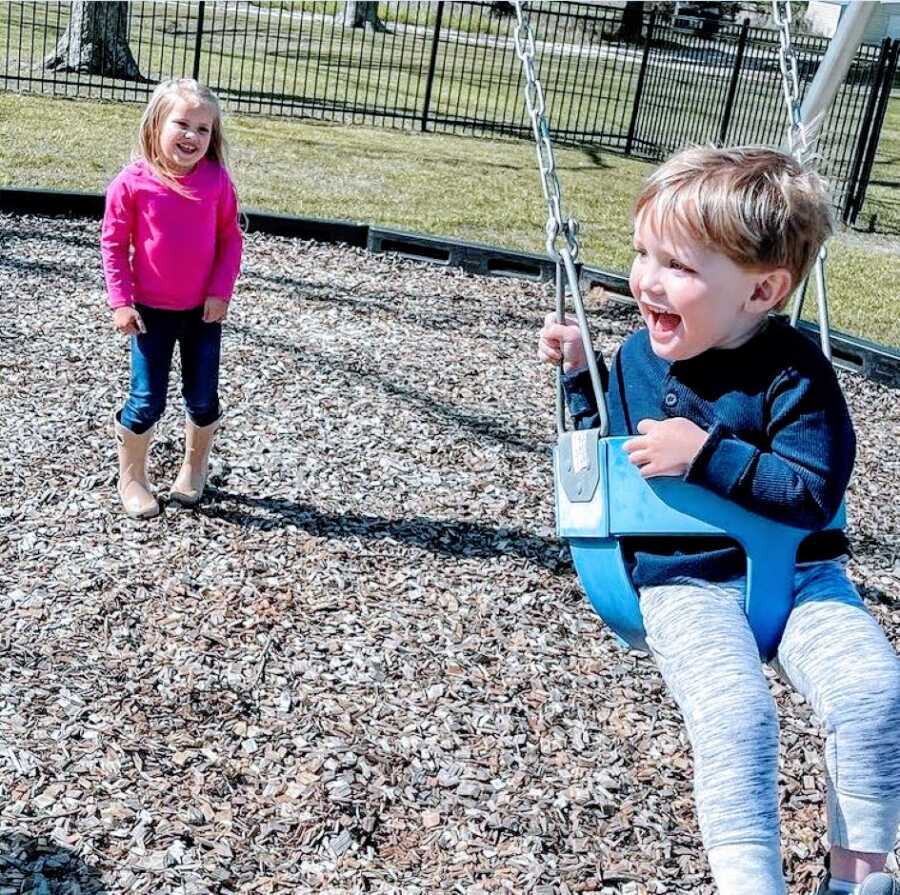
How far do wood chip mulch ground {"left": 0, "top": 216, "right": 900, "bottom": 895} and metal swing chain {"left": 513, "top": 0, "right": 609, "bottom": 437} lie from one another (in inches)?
35.4

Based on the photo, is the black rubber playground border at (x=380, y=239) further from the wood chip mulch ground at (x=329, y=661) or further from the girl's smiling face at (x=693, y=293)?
the girl's smiling face at (x=693, y=293)

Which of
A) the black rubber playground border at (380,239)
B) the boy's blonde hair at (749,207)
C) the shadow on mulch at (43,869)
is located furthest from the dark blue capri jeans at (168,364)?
the black rubber playground border at (380,239)

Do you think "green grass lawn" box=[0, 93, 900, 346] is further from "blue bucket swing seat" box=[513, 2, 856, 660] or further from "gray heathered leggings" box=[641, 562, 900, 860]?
"gray heathered leggings" box=[641, 562, 900, 860]

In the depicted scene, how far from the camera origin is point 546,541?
4141mm

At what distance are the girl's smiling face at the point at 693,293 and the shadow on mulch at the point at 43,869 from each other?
1.44m

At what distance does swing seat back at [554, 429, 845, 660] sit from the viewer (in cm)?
216

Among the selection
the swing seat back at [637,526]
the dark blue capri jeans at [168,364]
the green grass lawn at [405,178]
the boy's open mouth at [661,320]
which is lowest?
the green grass lawn at [405,178]

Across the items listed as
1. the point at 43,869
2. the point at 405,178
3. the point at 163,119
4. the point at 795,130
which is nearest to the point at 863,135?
the point at 405,178

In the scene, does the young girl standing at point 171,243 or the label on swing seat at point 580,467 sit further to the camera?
the young girl standing at point 171,243

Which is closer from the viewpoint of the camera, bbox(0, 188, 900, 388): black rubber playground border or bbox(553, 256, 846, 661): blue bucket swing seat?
bbox(553, 256, 846, 661): blue bucket swing seat

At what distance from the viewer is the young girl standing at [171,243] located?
12.1 ft

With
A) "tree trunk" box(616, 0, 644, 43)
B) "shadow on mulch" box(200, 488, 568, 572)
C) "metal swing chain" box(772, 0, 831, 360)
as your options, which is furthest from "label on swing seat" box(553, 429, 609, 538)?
"tree trunk" box(616, 0, 644, 43)

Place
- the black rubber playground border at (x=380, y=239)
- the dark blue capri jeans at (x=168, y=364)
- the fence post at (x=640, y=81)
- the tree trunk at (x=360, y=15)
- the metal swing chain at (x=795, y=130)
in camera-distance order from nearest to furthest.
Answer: the metal swing chain at (x=795, y=130) → the dark blue capri jeans at (x=168, y=364) → the black rubber playground border at (x=380, y=239) → the fence post at (x=640, y=81) → the tree trunk at (x=360, y=15)

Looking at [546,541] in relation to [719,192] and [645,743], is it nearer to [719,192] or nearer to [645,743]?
[645,743]
